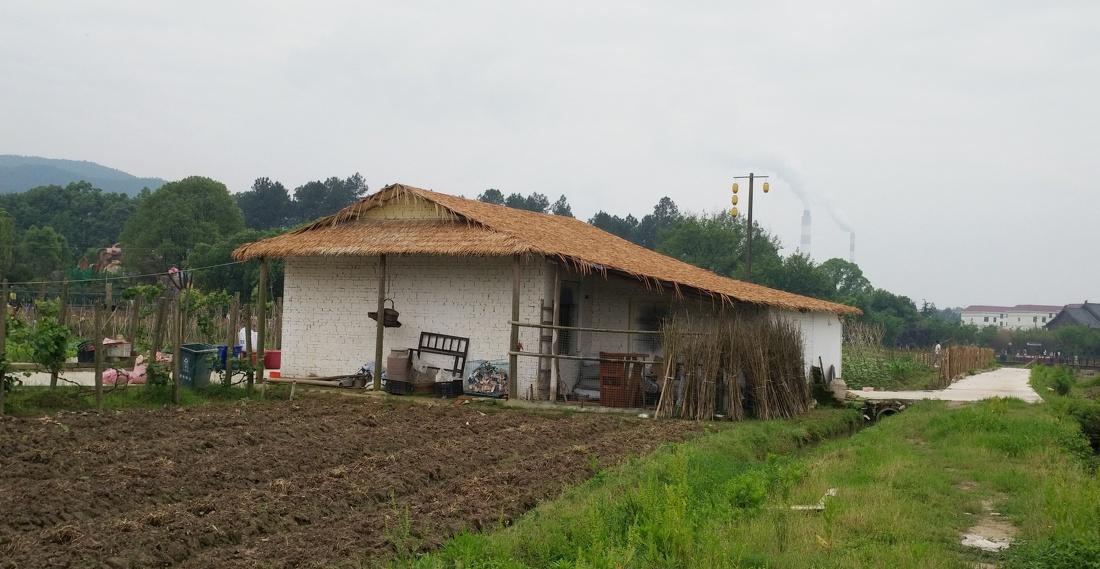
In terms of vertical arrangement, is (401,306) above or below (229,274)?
below

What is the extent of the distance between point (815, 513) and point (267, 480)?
4.89m

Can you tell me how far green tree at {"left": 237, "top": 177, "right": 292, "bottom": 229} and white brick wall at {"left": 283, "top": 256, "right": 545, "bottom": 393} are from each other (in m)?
57.7

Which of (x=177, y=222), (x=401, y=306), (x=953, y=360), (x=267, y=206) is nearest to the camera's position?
(x=401, y=306)

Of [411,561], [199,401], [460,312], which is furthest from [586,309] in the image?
[411,561]

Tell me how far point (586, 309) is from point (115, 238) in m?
55.2

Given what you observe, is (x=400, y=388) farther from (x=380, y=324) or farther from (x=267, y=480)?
(x=267, y=480)

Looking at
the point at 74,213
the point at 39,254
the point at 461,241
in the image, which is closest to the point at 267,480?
the point at 461,241

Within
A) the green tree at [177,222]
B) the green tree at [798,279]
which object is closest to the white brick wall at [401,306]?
the green tree at [177,222]

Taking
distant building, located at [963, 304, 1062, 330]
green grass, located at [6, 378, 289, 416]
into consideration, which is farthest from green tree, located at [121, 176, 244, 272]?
distant building, located at [963, 304, 1062, 330]

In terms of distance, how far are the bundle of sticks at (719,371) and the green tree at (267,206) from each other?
63.9 meters

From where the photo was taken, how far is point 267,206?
242 feet

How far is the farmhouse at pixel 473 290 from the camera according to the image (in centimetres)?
1623

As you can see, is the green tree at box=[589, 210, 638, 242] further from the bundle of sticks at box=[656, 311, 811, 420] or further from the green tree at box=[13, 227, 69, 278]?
the bundle of sticks at box=[656, 311, 811, 420]

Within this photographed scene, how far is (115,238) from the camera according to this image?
6400 centimetres
